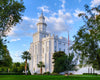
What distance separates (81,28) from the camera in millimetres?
20234

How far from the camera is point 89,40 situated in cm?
1816

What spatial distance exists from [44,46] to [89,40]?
183ft

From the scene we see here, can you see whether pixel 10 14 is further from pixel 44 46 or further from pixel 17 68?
pixel 17 68

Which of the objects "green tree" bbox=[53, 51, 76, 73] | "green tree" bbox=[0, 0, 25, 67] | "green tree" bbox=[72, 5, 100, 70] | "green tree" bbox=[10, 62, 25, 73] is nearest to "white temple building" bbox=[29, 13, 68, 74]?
"green tree" bbox=[10, 62, 25, 73]

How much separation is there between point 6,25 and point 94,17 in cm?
1247

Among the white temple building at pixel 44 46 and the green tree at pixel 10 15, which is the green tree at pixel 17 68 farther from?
the green tree at pixel 10 15

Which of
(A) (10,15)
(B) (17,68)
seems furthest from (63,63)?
(A) (10,15)

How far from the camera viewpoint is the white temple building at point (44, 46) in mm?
68688

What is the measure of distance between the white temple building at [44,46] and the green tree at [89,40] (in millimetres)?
48081

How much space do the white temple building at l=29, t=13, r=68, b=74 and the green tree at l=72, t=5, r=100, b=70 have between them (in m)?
48.1

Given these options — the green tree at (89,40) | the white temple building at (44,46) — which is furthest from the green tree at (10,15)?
the white temple building at (44,46)

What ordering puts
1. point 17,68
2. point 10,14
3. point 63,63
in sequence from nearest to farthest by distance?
1. point 10,14
2. point 63,63
3. point 17,68

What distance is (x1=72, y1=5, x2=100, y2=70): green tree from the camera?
17.9 meters

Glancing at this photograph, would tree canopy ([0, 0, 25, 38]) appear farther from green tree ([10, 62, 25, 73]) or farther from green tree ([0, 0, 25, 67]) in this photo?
green tree ([10, 62, 25, 73])
